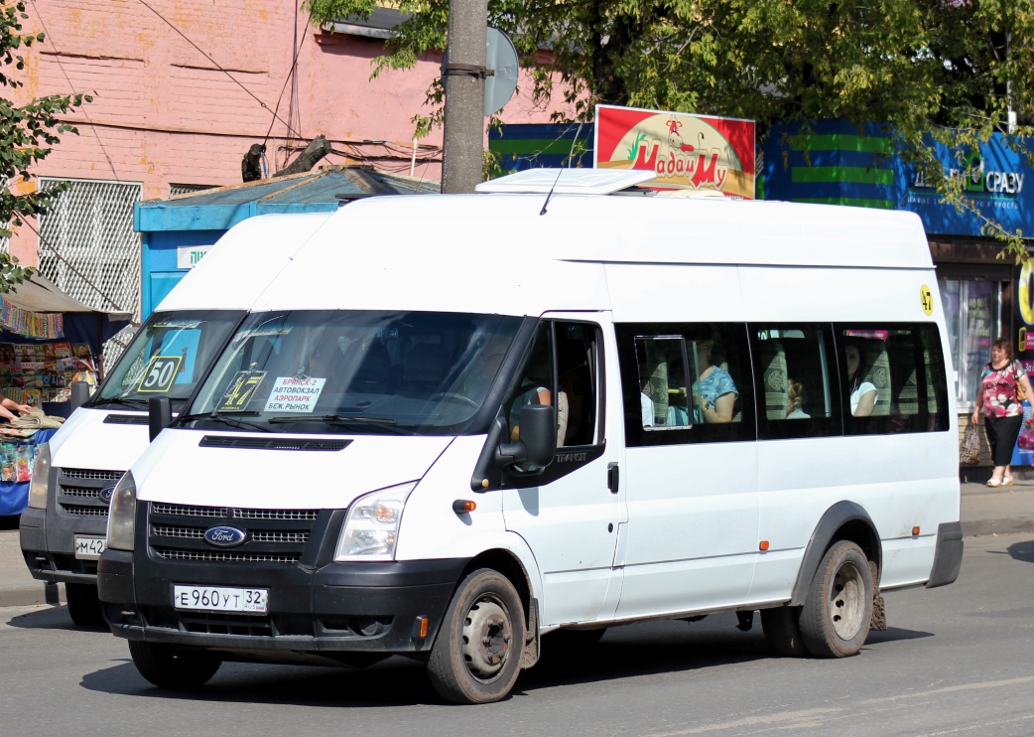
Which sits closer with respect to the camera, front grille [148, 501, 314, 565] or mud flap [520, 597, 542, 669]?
front grille [148, 501, 314, 565]

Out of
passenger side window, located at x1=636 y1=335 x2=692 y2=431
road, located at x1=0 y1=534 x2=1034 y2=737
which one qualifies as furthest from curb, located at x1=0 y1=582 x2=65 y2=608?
passenger side window, located at x1=636 y1=335 x2=692 y2=431

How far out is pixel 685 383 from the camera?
8977 millimetres

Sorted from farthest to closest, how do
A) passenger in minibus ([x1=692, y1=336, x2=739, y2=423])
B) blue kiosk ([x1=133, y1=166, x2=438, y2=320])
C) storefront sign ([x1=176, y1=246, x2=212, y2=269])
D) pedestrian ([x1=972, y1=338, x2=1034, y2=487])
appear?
pedestrian ([x1=972, y1=338, x2=1034, y2=487])
storefront sign ([x1=176, y1=246, x2=212, y2=269])
blue kiosk ([x1=133, y1=166, x2=438, y2=320])
passenger in minibus ([x1=692, y1=336, x2=739, y2=423])

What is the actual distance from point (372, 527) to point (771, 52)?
12.1 meters

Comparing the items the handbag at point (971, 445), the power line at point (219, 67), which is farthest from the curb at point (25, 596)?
the handbag at point (971, 445)

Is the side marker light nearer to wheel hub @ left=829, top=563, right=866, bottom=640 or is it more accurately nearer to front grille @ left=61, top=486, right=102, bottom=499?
wheel hub @ left=829, top=563, right=866, bottom=640

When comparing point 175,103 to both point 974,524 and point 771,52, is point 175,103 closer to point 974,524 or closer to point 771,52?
point 771,52

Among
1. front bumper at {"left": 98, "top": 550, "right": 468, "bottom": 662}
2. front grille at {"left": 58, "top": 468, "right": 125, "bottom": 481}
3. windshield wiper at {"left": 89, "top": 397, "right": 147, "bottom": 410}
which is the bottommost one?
front bumper at {"left": 98, "top": 550, "right": 468, "bottom": 662}

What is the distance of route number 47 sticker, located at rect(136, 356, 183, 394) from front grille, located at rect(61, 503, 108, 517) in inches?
35.4

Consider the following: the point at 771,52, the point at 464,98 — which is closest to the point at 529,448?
the point at 464,98

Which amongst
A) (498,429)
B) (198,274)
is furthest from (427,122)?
(498,429)

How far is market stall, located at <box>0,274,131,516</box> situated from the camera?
54.5 ft

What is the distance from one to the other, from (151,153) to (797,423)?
14.0 m

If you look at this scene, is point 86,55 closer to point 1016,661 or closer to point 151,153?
point 151,153
